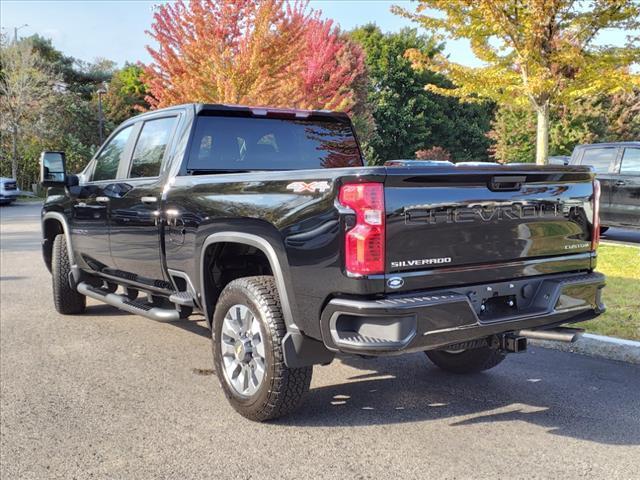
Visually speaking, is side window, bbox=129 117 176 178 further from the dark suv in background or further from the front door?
the dark suv in background

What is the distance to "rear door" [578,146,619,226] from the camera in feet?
39.2

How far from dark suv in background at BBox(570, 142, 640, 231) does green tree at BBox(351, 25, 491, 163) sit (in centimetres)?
2238

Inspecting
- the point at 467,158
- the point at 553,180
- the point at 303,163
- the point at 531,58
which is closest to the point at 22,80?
the point at 467,158

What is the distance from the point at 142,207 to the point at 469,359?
2.76 metres

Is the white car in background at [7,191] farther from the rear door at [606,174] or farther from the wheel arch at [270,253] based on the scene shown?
the wheel arch at [270,253]

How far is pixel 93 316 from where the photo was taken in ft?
21.8

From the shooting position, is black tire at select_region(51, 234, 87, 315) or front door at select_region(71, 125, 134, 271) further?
black tire at select_region(51, 234, 87, 315)

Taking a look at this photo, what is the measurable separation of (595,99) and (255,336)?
23.5 m

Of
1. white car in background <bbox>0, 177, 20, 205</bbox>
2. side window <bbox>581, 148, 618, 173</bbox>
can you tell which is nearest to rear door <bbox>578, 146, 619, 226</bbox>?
side window <bbox>581, 148, 618, 173</bbox>

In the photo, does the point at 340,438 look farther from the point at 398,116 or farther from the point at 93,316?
the point at 398,116

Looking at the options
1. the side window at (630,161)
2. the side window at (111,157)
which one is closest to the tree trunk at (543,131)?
the side window at (630,161)

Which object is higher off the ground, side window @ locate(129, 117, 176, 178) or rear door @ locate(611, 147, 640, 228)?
side window @ locate(129, 117, 176, 178)

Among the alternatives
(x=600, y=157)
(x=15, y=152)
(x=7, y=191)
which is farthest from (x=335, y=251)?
(x=15, y=152)

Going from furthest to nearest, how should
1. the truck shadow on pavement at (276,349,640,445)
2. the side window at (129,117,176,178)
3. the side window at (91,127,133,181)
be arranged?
the side window at (91,127,133,181)
the side window at (129,117,176,178)
the truck shadow on pavement at (276,349,640,445)
